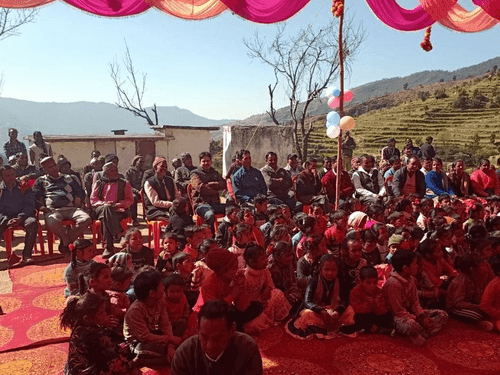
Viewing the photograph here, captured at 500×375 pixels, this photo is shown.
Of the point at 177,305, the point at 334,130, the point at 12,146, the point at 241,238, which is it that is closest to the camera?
the point at 177,305

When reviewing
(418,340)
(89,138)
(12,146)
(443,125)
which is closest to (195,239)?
(418,340)

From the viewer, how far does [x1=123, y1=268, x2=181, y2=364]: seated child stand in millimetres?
3027

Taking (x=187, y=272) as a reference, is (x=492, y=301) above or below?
below

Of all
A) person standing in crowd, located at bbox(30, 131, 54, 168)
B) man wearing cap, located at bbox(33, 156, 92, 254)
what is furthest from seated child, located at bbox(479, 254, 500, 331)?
person standing in crowd, located at bbox(30, 131, 54, 168)

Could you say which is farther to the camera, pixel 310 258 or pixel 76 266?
pixel 310 258

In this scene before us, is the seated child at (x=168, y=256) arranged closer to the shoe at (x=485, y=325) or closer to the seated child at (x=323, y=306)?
the seated child at (x=323, y=306)

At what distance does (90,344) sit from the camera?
8.31 ft

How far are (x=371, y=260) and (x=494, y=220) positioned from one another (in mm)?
2656

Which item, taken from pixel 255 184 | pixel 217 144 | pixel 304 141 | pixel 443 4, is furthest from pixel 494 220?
pixel 217 144

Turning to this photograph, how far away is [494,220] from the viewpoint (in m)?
5.86

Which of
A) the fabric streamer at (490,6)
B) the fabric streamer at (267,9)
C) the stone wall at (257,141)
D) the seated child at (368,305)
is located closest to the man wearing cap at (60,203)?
the fabric streamer at (267,9)

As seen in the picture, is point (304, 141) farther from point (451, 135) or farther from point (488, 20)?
point (451, 135)

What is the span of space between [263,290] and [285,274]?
1.34ft

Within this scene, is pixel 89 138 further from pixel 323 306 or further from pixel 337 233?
pixel 323 306
